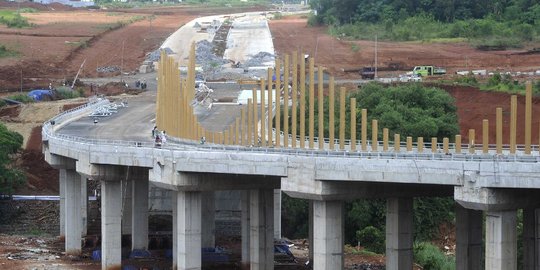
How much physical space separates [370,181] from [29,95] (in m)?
75.4

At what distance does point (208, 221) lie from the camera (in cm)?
7350

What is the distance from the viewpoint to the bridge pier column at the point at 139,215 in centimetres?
6906

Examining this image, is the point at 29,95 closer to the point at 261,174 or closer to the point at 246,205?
the point at 246,205

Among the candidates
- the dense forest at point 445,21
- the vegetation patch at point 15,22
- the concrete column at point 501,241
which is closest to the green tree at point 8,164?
the concrete column at point 501,241

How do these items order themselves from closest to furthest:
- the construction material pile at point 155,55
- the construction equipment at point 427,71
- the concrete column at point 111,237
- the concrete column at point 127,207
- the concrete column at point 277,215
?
the concrete column at point 111,237, the concrete column at point 277,215, the concrete column at point 127,207, the construction equipment at point 427,71, the construction material pile at point 155,55

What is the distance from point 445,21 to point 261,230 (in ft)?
345

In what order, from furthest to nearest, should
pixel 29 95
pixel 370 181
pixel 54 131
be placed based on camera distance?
pixel 29 95 < pixel 54 131 < pixel 370 181

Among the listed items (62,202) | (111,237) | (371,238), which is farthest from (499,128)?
(62,202)

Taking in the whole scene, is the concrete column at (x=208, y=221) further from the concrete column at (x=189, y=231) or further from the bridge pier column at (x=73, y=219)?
the concrete column at (x=189, y=231)

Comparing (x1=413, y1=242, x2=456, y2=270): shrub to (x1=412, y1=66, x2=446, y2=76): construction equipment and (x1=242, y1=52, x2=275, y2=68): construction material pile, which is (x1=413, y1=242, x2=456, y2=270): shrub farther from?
(x1=242, y1=52, x2=275, y2=68): construction material pile

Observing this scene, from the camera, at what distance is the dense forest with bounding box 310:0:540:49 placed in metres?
146

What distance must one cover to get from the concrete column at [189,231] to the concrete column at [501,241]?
16.5 metres

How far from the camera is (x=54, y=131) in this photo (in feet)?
256

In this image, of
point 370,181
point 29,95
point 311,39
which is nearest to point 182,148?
point 370,181
